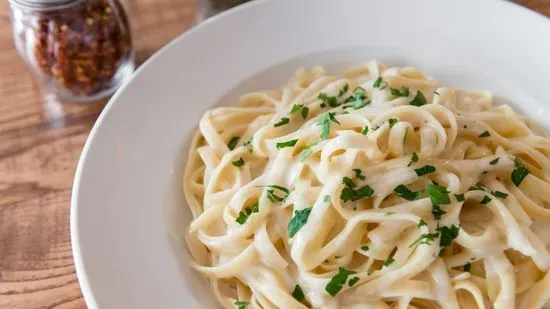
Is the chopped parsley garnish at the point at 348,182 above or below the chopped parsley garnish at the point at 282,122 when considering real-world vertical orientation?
above

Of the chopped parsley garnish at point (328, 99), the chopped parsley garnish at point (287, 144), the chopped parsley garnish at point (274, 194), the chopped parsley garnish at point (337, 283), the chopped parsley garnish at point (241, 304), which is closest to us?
the chopped parsley garnish at point (337, 283)

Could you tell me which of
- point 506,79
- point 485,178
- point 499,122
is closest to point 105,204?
point 485,178

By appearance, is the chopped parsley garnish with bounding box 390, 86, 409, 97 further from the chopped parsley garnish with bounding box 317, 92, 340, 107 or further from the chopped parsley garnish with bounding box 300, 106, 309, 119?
the chopped parsley garnish with bounding box 300, 106, 309, 119

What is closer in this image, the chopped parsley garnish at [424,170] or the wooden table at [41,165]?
the chopped parsley garnish at [424,170]

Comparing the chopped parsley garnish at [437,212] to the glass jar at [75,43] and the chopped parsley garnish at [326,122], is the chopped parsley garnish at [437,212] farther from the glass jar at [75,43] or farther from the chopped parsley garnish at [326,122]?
the glass jar at [75,43]

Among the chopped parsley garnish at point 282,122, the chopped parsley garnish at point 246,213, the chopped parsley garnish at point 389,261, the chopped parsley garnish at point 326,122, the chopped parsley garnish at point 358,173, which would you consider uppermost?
the chopped parsley garnish at point 326,122

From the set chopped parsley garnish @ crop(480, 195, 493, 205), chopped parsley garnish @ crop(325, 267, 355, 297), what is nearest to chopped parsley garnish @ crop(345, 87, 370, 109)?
chopped parsley garnish @ crop(480, 195, 493, 205)

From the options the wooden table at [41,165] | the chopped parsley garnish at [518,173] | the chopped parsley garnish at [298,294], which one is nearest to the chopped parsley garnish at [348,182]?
the chopped parsley garnish at [298,294]

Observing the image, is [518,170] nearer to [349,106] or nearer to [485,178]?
[485,178]

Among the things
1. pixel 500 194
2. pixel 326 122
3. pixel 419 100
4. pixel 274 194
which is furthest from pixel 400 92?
pixel 274 194
